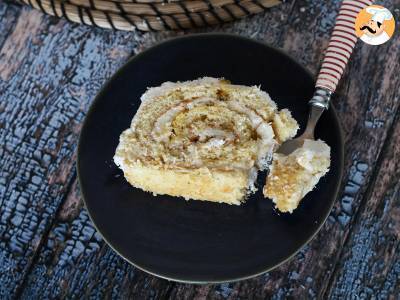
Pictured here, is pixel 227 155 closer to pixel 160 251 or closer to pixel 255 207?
pixel 255 207

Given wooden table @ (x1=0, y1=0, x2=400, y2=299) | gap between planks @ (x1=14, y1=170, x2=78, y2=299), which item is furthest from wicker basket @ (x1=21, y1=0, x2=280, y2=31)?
gap between planks @ (x1=14, y1=170, x2=78, y2=299)

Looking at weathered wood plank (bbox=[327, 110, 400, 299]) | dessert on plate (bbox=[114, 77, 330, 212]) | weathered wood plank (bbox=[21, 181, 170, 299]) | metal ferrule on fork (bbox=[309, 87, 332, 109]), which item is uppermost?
metal ferrule on fork (bbox=[309, 87, 332, 109])

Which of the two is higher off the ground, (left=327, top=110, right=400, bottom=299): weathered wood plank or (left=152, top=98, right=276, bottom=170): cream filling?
(left=152, top=98, right=276, bottom=170): cream filling

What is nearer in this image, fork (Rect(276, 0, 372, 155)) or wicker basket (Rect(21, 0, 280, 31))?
fork (Rect(276, 0, 372, 155))

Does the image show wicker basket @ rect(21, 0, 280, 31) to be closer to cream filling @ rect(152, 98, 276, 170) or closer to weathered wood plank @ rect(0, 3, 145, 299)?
weathered wood plank @ rect(0, 3, 145, 299)

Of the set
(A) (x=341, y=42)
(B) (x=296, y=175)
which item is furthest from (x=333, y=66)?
(B) (x=296, y=175)

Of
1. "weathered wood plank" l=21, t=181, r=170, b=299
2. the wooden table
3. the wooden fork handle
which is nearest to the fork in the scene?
the wooden fork handle

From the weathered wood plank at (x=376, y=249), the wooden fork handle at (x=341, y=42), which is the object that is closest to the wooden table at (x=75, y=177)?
the weathered wood plank at (x=376, y=249)
